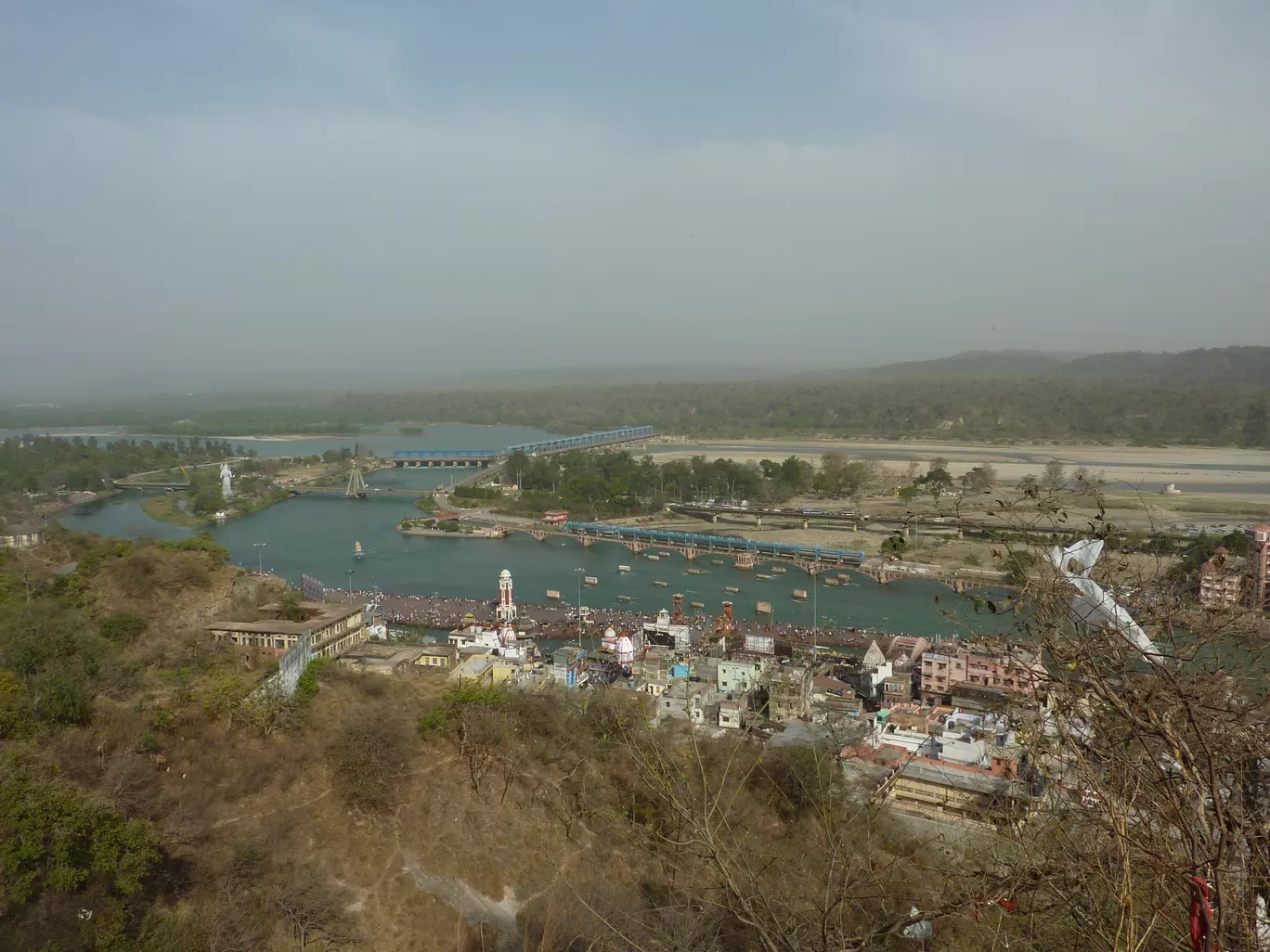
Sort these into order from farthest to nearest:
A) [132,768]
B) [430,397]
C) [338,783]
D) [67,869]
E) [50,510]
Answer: [430,397] < [50,510] < [338,783] < [132,768] < [67,869]

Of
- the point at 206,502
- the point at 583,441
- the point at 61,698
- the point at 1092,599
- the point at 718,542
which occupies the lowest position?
the point at 718,542

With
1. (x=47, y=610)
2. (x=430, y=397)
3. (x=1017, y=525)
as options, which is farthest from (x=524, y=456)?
(x=430, y=397)

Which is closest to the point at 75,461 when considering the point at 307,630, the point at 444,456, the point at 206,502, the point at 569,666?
the point at 206,502

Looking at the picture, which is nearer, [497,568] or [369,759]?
[369,759]

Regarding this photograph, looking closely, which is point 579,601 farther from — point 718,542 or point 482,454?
point 482,454

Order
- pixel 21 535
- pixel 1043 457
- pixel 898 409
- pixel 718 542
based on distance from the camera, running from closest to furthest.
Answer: pixel 21 535 < pixel 718 542 < pixel 1043 457 < pixel 898 409

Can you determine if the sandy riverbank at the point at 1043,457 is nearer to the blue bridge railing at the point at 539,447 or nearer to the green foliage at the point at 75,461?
the blue bridge railing at the point at 539,447

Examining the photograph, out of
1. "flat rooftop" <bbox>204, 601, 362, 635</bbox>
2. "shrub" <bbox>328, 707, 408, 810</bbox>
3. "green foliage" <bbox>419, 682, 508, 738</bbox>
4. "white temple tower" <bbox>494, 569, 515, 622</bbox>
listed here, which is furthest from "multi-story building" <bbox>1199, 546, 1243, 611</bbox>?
"white temple tower" <bbox>494, 569, 515, 622</bbox>

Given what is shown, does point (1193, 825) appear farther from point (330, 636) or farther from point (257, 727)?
point (330, 636)
